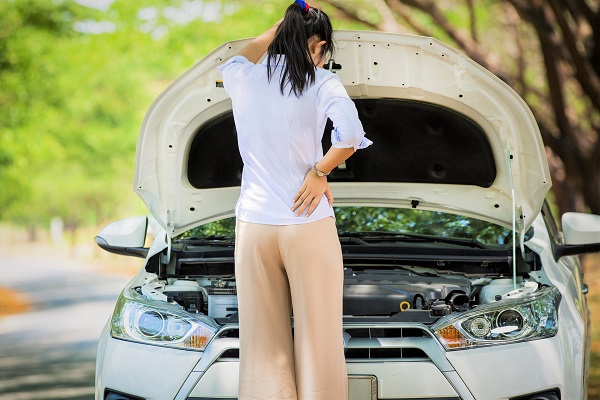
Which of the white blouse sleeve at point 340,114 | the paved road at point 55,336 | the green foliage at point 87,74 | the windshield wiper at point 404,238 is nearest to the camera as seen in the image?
the white blouse sleeve at point 340,114

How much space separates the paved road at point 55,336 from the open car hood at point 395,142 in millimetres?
2804

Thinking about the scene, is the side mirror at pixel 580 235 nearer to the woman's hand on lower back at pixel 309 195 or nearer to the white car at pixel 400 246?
the white car at pixel 400 246

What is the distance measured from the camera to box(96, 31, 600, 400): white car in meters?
4.16

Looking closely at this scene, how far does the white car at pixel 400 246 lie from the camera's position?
13.6ft

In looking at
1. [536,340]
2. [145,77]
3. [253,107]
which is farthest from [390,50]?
[145,77]

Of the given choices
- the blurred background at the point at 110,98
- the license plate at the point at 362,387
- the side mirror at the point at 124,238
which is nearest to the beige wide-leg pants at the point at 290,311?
the license plate at the point at 362,387

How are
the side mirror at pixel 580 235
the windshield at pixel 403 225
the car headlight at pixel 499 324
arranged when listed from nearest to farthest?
the car headlight at pixel 499 324, the side mirror at pixel 580 235, the windshield at pixel 403 225

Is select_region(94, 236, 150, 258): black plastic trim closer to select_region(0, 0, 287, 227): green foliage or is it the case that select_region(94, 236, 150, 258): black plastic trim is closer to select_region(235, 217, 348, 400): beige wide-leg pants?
select_region(235, 217, 348, 400): beige wide-leg pants

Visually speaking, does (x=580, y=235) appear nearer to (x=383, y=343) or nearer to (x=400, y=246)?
(x=400, y=246)

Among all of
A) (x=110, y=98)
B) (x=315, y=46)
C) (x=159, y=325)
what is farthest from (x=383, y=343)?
(x=110, y=98)

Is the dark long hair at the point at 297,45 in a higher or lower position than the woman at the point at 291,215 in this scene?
higher

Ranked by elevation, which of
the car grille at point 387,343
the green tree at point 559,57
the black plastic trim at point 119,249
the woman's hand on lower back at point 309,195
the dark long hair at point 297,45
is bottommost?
the car grille at point 387,343

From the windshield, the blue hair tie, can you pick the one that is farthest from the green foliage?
the blue hair tie

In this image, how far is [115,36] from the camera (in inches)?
829
